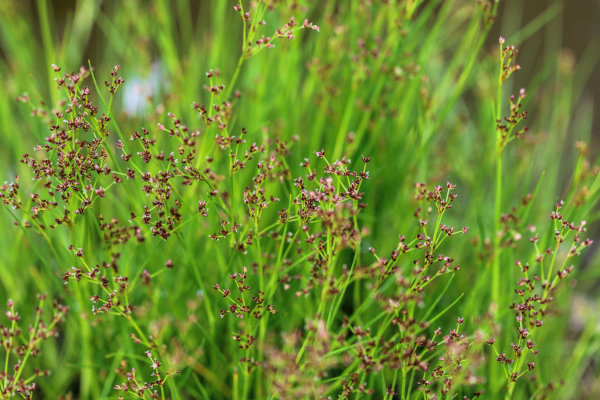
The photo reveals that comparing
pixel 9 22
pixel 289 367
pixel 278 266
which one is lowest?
pixel 289 367

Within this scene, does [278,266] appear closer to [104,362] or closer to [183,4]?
[104,362]

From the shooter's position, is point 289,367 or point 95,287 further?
point 95,287

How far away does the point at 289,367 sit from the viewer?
0.70 meters

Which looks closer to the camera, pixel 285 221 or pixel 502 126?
pixel 285 221

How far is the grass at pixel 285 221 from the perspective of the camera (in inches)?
35.0

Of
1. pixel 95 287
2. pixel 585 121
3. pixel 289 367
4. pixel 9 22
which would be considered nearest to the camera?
pixel 289 367

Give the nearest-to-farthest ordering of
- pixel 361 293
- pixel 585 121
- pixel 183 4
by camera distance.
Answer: pixel 361 293
pixel 183 4
pixel 585 121

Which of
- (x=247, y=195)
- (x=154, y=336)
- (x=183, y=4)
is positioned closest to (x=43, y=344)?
(x=154, y=336)

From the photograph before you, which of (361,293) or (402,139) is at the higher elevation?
(402,139)

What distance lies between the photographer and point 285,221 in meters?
0.88

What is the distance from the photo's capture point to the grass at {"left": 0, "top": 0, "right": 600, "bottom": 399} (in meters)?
0.89

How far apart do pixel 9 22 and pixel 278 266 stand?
1183mm

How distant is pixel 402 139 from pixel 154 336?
776 mm

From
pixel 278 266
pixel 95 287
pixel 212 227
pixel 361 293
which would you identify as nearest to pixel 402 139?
pixel 361 293
